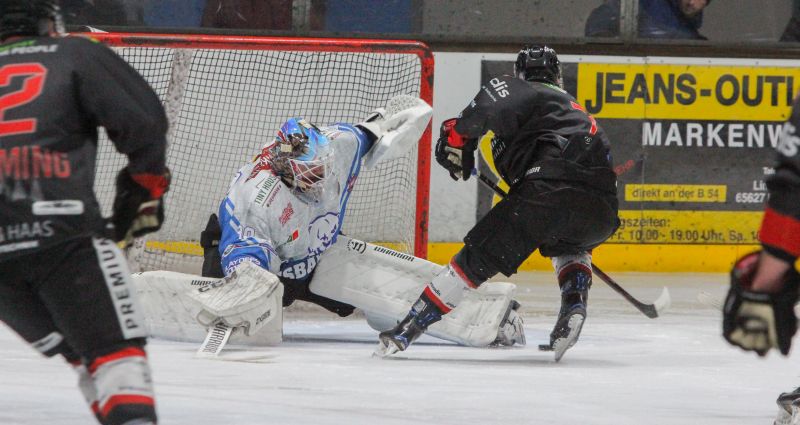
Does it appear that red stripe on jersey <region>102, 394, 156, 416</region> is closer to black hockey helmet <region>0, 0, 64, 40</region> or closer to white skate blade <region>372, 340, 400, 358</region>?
black hockey helmet <region>0, 0, 64, 40</region>

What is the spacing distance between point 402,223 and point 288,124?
43.9 inches

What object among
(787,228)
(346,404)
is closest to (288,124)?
(346,404)

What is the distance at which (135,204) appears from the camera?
8.07 feet

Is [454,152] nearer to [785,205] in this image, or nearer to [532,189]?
[532,189]

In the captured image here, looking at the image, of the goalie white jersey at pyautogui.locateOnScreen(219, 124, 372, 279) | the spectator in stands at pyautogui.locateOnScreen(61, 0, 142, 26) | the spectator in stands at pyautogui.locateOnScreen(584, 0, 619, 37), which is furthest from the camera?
the spectator in stands at pyautogui.locateOnScreen(584, 0, 619, 37)

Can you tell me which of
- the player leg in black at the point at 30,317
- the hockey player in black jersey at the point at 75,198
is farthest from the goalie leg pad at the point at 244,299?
the hockey player in black jersey at the point at 75,198

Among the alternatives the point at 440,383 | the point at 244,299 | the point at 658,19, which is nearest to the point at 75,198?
the point at 440,383

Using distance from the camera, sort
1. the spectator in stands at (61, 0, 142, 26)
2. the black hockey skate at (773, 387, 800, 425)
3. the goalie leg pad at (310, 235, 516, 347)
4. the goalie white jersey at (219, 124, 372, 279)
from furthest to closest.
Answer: the spectator in stands at (61, 0, 142, 26)
the goalie leg pad at (310, 235, 516, 347)
the goalie white jersey at (219, 124, 372, 279)
the black hockey skate at (773, 387, 800, 425)

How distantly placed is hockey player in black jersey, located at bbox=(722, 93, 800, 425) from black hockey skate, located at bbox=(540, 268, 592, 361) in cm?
252

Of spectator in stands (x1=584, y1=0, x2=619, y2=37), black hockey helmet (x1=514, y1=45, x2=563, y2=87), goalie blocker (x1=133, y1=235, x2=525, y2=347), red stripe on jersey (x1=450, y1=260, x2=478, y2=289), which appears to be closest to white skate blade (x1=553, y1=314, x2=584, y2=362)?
red stripe on jersey (x1=450, y1=260, x2=478, y2=289)

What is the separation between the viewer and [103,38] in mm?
5852

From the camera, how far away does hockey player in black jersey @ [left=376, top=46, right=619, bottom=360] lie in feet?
14.7

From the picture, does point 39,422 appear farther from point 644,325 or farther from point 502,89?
point 644,325

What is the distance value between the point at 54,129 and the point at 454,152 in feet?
8.26
